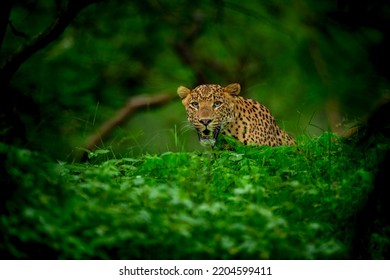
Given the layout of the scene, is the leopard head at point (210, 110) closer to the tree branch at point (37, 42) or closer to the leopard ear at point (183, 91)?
the leopard ear at point (183, 91)

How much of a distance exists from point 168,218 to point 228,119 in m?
3.86

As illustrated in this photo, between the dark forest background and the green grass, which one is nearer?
the green grass

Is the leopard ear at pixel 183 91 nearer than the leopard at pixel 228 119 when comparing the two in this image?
No

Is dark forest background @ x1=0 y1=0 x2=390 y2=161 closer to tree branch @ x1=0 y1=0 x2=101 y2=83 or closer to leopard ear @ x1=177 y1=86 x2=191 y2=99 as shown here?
leopard ear @ x1=177 y1=86 x2=191 y2=99

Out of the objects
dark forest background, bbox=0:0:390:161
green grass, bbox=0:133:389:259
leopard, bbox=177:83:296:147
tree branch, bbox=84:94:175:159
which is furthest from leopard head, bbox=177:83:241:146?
tree branch, bbox=84:94:175:159

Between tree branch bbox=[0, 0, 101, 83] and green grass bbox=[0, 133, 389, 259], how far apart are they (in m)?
1.35

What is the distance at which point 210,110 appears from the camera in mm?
10273

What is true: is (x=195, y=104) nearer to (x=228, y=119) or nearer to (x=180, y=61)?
(x=228, y=119)

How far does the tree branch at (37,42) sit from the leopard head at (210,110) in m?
2.49

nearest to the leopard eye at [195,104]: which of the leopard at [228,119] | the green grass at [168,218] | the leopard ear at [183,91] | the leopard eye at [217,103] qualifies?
the leopard at [228,119]

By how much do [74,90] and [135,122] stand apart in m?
7.43

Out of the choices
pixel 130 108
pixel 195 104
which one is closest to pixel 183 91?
pixel 195 104

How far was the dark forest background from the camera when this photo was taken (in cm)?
1205

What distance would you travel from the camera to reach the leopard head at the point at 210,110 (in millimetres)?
10195
